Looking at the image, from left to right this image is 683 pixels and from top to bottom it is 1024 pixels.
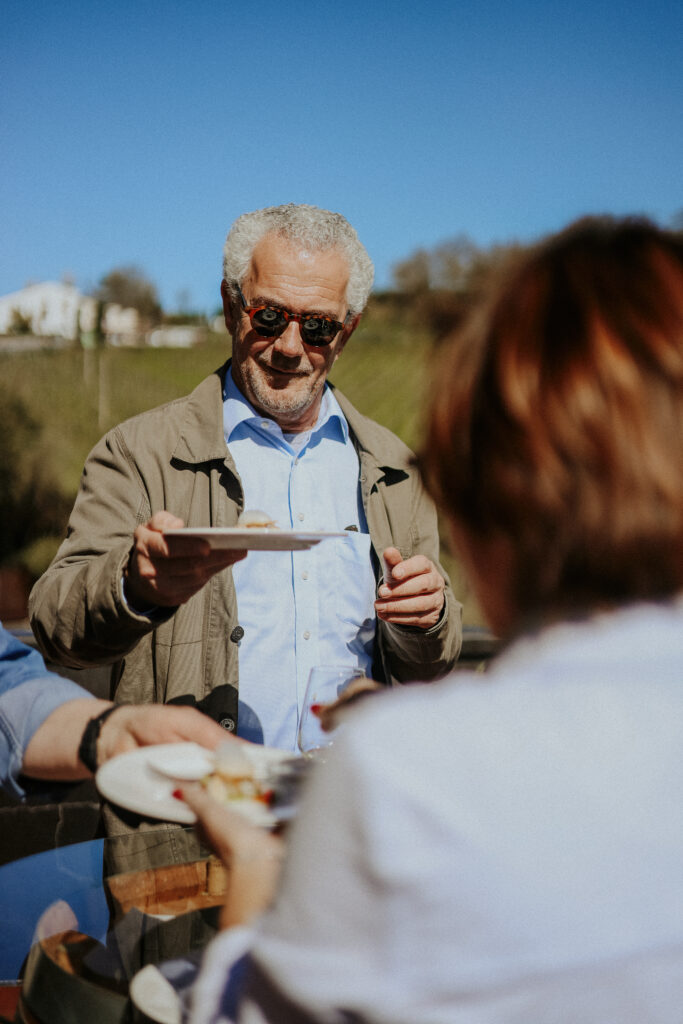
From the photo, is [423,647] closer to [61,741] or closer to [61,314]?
[61,741]

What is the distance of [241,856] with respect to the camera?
99cm

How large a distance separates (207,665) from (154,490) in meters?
0.57

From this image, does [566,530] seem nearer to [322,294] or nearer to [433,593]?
[433,593]

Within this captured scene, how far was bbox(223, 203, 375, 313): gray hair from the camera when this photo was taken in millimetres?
3037

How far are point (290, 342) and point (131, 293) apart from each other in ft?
28.3

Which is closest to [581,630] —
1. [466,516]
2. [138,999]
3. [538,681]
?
[538,681]

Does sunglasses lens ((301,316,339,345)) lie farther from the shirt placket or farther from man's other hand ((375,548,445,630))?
man's other hand ((375,548,445,630))

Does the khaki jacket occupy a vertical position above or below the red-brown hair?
below

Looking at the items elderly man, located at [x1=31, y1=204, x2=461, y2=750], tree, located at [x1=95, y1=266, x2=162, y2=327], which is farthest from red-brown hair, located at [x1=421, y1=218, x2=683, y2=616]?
tree, located at [x1=95, y1=266, x2=162, y2=327]

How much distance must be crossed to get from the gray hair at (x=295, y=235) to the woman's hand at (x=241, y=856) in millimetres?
2346

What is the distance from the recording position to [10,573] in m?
9.09

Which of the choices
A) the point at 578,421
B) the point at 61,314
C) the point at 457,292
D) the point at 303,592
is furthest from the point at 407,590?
the point at 61,314

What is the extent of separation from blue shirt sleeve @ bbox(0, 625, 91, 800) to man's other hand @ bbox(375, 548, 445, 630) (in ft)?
3.19

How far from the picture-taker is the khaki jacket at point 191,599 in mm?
2479
